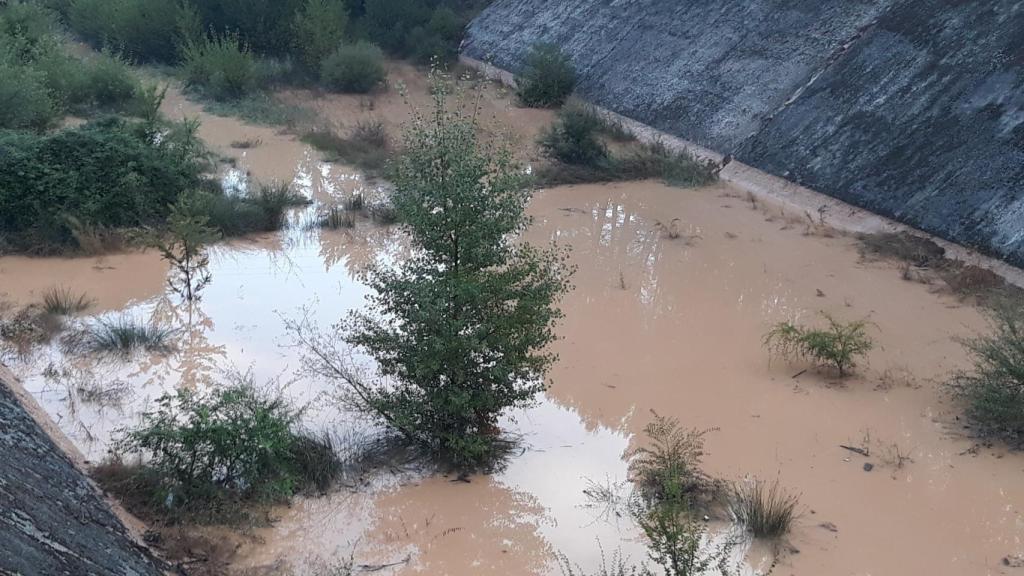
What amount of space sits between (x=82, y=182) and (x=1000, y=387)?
10854 mm

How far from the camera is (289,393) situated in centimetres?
984

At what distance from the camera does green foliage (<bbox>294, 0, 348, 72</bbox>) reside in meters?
25.0

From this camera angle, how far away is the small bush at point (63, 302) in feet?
37.1

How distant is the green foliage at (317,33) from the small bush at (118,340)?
14914 mm

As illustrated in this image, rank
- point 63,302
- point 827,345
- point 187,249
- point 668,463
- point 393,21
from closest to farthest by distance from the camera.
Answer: point 668,463
point 827,345
point 63,302
point 187,249
point 393,21

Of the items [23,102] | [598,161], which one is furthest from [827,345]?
[23,102]

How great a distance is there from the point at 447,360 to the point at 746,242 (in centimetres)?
700

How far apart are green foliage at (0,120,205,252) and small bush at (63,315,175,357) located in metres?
2.74

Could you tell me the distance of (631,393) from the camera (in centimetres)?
996

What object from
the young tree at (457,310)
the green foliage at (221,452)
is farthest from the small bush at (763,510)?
the green foliage at (221,452)

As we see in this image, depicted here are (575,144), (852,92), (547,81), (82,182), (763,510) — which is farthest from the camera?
(547,81)

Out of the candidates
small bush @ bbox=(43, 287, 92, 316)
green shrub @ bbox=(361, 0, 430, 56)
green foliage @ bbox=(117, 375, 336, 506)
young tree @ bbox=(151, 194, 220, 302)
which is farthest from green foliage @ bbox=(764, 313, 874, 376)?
green shrub @ bbox=(361, 0, 430, 56)

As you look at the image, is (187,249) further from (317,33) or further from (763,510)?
(317,33)

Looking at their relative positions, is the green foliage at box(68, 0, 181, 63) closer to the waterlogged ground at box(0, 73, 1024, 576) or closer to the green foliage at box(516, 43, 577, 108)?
the green foliage at box(516, 43, 577, 108)
